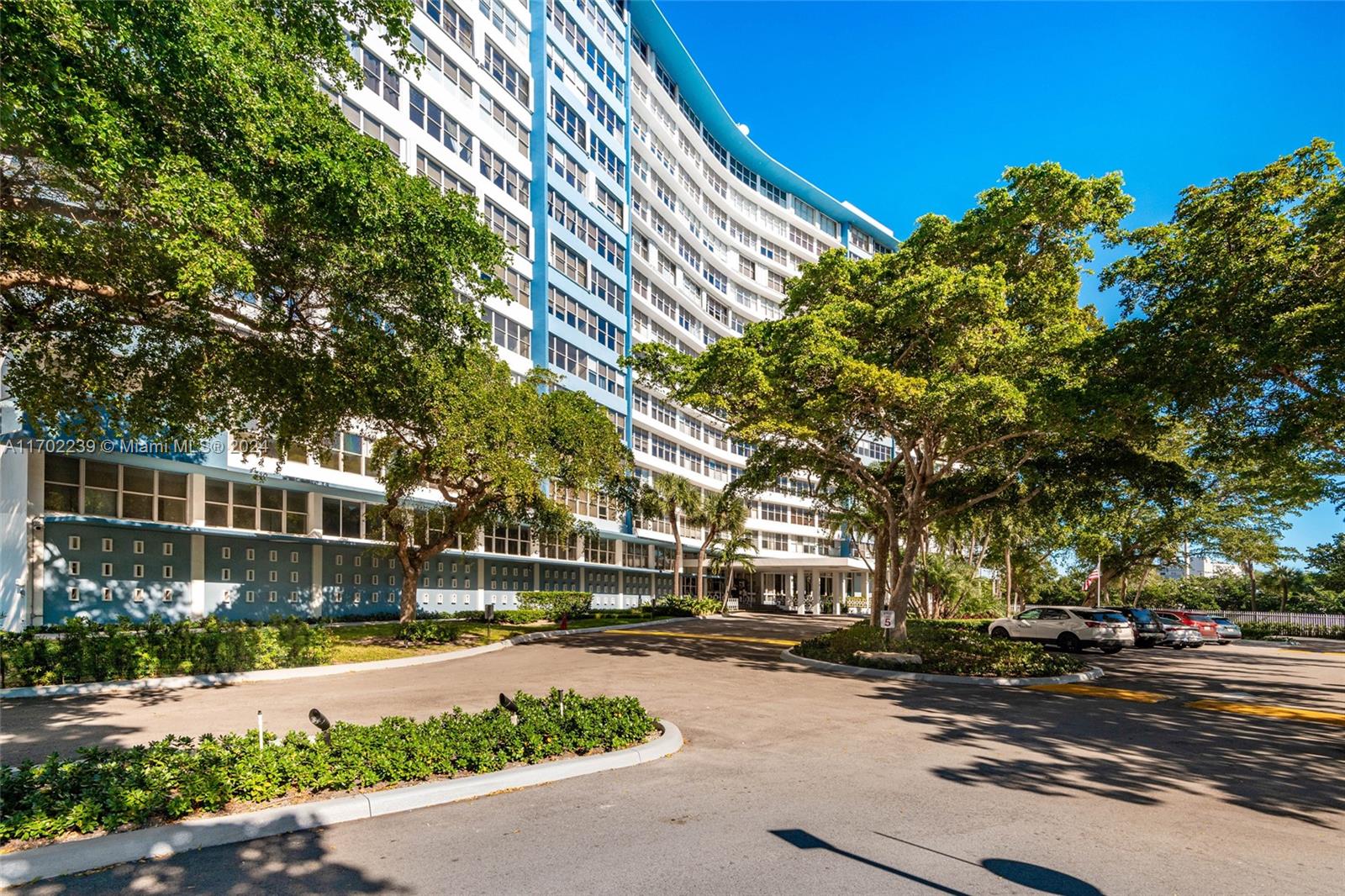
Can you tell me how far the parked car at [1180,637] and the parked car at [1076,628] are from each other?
17.3 feet

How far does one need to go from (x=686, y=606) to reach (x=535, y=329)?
18.2 metres

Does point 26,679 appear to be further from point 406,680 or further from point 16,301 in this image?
point 16,301

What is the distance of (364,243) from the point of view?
365 inches

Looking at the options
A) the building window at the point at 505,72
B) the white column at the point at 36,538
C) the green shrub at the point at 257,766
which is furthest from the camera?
the building window at the point at 505,72

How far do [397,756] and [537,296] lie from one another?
112 ft

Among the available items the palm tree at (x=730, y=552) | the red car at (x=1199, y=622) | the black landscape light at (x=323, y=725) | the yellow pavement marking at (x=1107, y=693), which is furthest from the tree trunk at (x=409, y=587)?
the red car at (x=1199, y=622)

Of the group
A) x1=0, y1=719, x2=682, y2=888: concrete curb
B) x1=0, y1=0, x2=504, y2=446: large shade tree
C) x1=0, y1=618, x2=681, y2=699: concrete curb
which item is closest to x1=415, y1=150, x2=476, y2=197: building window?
x1=0, y1=618, x2=681, y2=699: concrete curb

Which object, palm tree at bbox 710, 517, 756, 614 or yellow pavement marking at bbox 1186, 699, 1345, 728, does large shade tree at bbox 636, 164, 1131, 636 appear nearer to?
yellow pavement marking at bbox 1186, 699, 1345, 728

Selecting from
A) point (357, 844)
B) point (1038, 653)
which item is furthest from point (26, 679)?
point (1038, 653)

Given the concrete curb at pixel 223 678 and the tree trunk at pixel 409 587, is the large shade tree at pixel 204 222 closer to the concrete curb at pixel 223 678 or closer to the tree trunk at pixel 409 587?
the concrete curb at pixel 223 678

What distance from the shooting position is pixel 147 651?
50.0 feet

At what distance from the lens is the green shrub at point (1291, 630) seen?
4247 centimetres

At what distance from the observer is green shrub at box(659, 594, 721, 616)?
45.6 metres

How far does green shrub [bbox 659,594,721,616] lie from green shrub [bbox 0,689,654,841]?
36296 millimetres
